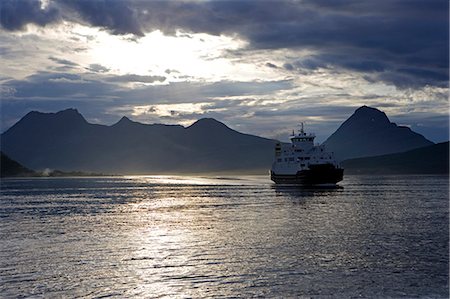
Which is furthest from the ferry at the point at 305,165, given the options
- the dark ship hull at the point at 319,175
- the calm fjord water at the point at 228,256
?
the calm fjord water at the point at 228,256

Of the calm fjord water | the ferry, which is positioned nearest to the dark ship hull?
the ferry

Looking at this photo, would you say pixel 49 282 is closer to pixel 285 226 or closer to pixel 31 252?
pixel 31 252

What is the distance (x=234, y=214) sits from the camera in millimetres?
55812

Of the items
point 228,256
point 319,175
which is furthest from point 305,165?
point 228,256

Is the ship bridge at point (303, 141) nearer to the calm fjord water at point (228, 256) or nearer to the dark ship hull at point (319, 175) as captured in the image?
the dark ship hull at point (319, 175)

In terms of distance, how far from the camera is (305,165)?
12025 cm

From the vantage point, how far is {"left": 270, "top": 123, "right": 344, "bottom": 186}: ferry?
116438 millimetres

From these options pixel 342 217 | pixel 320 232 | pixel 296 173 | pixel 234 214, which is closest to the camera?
pixel 320 232

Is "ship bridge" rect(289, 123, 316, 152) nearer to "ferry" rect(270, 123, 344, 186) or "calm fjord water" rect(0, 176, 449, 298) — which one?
"ferry" rect(270, 123, 344, 186)

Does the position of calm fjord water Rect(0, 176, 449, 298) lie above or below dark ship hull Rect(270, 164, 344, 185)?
below

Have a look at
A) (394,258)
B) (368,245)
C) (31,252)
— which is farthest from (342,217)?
(31,252)

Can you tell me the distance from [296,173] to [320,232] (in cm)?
8198

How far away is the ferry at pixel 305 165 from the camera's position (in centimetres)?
11644

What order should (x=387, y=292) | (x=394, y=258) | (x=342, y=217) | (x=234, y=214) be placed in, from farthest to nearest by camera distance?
(x=234, y=214) < (x=342, y=217) < (x=394, y=258) < (x=387, y=292)
